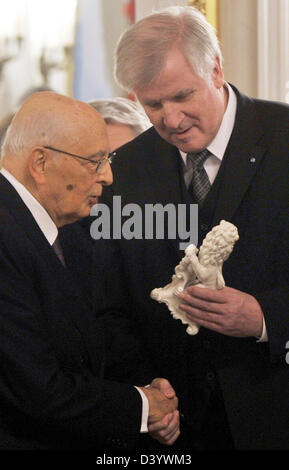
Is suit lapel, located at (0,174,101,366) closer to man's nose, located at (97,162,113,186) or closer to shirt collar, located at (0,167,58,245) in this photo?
shirt collar, located at (0,167,58,245)

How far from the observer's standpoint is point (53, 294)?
2.52 meters

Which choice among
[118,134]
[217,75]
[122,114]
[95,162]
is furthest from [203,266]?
[122,114]

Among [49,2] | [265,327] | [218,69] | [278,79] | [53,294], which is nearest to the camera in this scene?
[53,294]

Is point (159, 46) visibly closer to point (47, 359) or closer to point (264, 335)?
point (264, 335)

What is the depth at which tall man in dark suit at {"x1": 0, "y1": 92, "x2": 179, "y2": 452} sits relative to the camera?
2412 millimetres

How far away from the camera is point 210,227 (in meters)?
2.87

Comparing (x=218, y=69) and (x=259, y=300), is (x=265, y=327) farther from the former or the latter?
(x=218, y=69)

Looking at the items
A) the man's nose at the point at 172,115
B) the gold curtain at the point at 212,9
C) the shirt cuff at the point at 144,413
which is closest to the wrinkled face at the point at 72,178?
the man's nose at the point at 172,115

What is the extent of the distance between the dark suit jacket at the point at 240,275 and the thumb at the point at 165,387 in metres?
0.12

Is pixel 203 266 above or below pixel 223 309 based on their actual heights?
above

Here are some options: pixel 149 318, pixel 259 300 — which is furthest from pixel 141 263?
pixel 259 300

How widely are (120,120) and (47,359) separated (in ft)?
6.22

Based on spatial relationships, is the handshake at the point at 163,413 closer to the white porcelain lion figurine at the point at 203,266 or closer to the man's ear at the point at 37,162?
the white porcelain lion figurine at the point at 203,266
